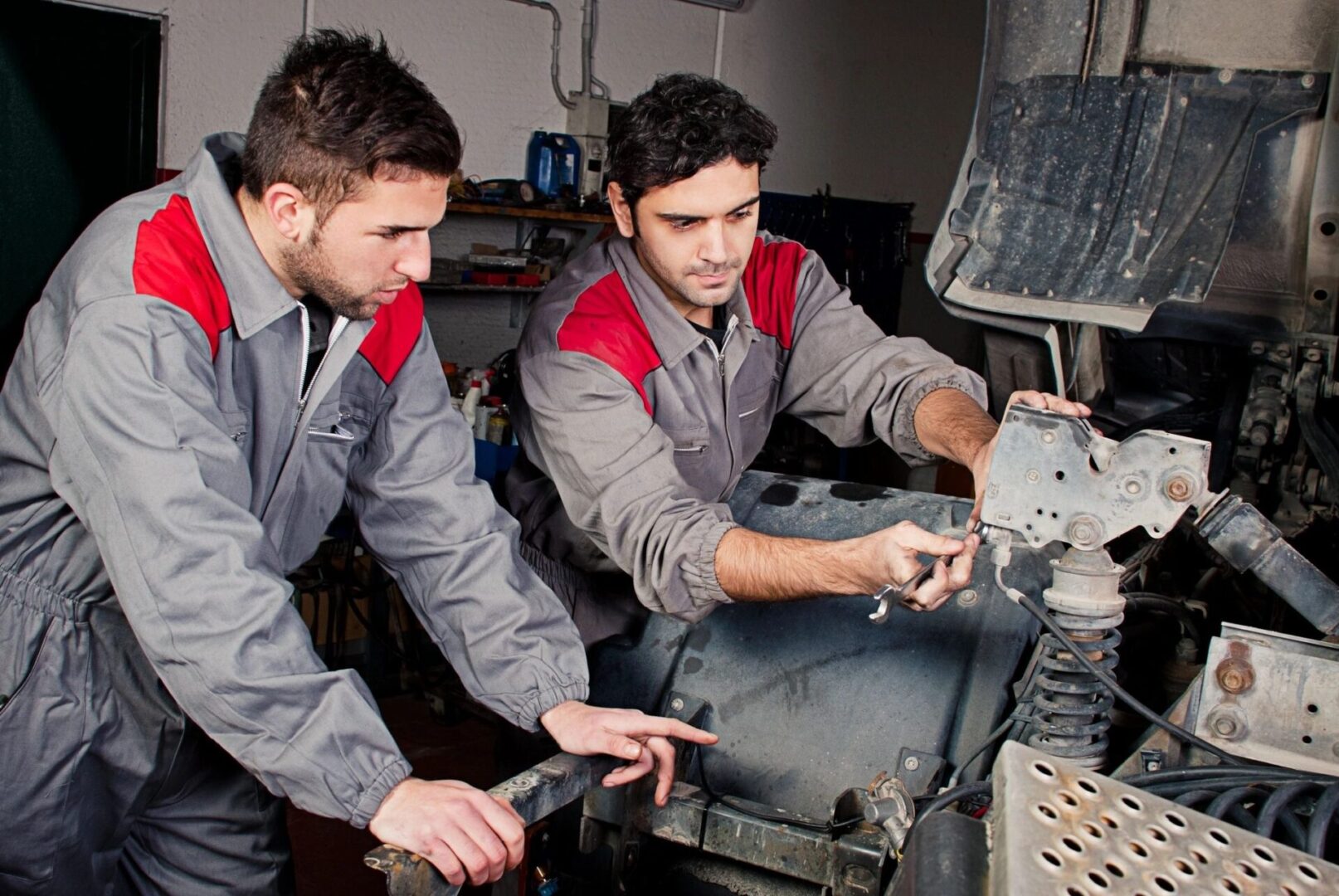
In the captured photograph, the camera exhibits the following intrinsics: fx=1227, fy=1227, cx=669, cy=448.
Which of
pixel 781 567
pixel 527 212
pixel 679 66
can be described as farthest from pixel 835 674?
pixel 679 66

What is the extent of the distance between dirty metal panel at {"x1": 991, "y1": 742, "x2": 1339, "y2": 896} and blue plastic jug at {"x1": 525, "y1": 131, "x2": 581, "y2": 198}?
13.4ft

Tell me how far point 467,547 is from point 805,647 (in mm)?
467

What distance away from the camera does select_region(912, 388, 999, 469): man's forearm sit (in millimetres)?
1646

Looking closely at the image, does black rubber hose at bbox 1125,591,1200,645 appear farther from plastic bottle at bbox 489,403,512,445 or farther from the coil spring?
plastic bottle at bbox 489,403,512,445

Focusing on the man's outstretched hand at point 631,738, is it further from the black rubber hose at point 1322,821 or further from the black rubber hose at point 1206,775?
the black rubber hose at point 1322,821

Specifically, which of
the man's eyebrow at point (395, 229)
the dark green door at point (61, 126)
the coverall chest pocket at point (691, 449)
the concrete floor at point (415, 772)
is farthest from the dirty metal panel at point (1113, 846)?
the dark green door at point (61, 126)

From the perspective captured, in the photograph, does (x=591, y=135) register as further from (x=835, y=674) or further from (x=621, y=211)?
(x=835, y=674)

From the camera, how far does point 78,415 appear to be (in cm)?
121

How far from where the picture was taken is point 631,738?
139 centimetres

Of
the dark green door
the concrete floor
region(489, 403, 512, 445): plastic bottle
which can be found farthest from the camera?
region(489, 403, 512, 445): plastic bottle

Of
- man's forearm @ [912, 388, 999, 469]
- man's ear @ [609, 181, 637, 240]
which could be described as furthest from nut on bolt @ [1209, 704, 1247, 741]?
man's ear @ [609, 181, 637, 240]

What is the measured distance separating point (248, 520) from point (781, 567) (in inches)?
24.3

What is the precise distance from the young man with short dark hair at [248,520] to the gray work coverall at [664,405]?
0.15 meters

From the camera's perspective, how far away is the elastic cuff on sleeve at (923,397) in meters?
1.80
